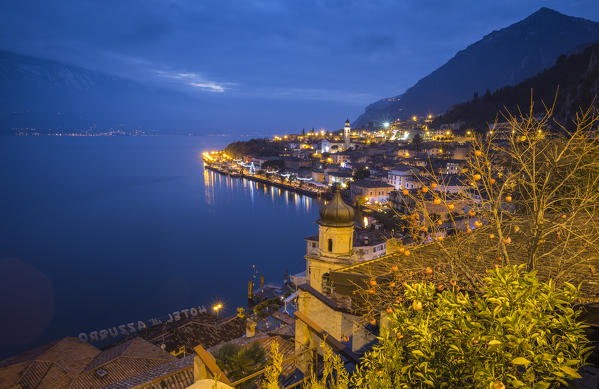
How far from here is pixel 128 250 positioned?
36.4 meters

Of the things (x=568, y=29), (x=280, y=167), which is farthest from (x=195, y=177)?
(x=568, y=29)

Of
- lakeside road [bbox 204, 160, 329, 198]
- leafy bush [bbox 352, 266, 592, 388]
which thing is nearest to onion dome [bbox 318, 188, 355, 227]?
leafy bush [bbox 352, 266, 592, 388]

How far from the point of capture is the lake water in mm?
24188

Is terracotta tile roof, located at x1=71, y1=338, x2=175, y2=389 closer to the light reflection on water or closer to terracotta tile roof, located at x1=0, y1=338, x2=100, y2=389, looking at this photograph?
terracotta tile roof, located at x1=0, y1=338, x2=100, y2=389

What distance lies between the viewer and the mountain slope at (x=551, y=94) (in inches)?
1828

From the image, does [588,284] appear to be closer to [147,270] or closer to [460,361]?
[460,361]

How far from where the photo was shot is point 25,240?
129 feet

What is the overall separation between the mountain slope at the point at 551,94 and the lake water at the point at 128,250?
39985 millimetres

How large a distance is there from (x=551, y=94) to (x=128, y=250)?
256 ft

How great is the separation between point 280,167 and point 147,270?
5883cm

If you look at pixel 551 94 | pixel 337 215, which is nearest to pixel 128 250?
pixel 337 215

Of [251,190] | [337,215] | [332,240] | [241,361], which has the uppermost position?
[337,215]

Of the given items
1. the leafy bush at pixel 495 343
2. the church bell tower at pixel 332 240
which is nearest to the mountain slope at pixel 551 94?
the church bell tower at pixel 332 240

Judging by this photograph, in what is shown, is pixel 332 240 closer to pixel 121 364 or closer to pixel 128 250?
pixel 121 364
